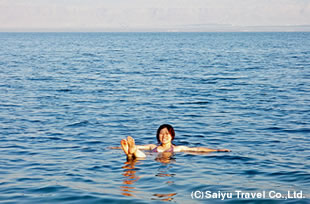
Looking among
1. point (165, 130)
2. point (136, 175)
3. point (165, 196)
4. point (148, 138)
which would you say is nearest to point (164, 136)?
point (165, 130)

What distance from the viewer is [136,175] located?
38.3ft

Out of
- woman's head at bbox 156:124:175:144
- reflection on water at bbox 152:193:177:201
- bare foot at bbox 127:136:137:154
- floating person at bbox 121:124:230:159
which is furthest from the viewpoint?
woman's head at bbox 156:124:175:144

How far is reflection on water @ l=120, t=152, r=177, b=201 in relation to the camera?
10.1 m

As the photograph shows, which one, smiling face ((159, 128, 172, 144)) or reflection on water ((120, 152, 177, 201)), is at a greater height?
smiling face ((159, 128, 172, 144))

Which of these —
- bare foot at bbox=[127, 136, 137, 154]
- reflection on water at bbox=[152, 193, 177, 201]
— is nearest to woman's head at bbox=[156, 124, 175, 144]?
bare foot at bbox=[127, 136, 137, 154]

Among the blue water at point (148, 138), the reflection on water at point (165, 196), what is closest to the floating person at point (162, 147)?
the blue water at point (148, 138)

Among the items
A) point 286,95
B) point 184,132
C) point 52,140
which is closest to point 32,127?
point 52,140

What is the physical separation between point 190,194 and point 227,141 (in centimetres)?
625

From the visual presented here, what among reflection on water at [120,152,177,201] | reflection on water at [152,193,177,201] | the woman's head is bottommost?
reflection on water at [152,193,177,201]

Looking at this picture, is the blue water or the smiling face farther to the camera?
the smiling face

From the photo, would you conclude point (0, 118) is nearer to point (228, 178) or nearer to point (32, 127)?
point (32, 127)

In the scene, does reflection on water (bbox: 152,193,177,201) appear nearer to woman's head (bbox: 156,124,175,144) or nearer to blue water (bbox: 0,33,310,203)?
blue water (bbox: 0,33,310,203)

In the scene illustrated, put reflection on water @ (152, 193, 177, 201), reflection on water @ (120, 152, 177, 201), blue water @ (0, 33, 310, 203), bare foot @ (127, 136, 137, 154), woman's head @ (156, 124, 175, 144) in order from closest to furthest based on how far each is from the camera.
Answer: reflection on water @ (152, 193, 177, 201) → reflection on water @ (120, 152, 177, 201) → blue water @ (0, 33, 310, 203) → bare foot @ (127, 136, 137, 154) → woman's head @ (156, 124, 175, 144)

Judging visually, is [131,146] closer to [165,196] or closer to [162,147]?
[162,147]
